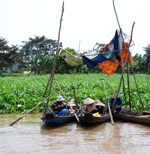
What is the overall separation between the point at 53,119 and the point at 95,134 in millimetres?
1461

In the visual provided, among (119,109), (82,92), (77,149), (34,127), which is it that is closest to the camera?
(77,149)

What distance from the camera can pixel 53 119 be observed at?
403 inches

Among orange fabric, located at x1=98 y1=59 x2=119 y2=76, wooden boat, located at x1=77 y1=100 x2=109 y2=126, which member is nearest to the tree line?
orange fabric, located at x1=98 y1=59 x2=119 y2=76

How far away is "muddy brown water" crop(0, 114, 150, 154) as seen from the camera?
778 centimetres

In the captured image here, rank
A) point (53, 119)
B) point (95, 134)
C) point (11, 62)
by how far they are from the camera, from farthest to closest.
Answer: point (11, 62), point (53, 119), point (95, 134)

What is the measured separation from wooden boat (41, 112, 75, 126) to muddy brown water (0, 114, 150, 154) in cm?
20

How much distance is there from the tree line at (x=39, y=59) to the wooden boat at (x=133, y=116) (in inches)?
878

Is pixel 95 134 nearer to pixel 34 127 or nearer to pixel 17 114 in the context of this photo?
pixel 34 127

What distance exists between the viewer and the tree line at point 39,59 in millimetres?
39959

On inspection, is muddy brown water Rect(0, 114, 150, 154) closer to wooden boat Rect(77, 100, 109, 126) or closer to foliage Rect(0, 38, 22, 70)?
wooden boat Rect(77, 100, 109, 126)

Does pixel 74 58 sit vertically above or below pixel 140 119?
above

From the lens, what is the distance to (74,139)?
9.00 m

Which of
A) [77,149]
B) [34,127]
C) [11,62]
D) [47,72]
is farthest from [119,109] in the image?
[11,62]

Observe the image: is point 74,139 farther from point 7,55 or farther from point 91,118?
point 7,55
